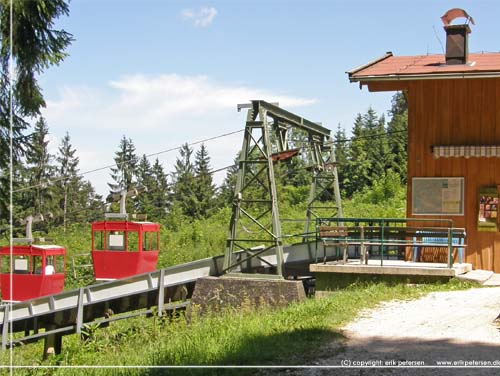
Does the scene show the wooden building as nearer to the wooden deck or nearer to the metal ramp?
the wooden deck

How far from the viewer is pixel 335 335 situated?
36.8ft

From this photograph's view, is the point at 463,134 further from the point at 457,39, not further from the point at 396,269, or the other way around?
the point at 396,269

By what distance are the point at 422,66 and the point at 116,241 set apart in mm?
10971

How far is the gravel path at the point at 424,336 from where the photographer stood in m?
9.39

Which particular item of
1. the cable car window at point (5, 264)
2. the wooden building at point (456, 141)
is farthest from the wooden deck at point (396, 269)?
the cable car window at point (5, 264)

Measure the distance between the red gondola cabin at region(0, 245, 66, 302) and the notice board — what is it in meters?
11.8

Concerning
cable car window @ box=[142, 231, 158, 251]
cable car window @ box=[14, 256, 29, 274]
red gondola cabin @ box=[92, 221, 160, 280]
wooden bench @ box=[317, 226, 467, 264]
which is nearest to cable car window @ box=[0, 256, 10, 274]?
cable car window @ box=[14, 256, 29, 274]

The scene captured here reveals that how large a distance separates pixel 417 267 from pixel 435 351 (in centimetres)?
651

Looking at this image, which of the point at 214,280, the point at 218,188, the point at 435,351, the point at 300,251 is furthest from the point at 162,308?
A: the point at 218,188

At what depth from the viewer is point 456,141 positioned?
18672mm

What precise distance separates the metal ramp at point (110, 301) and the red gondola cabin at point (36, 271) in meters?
1.50

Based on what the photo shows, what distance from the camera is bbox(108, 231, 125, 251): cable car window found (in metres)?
22.9

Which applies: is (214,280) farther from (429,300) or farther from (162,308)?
(429,300)

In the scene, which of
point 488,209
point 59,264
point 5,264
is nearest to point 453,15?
point 488,209
